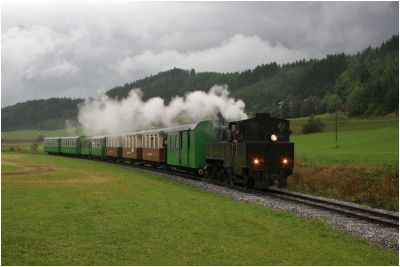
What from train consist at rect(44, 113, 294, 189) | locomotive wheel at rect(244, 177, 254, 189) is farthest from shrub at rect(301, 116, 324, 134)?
locomotive wheel at rect(244, 177, 254, 189)

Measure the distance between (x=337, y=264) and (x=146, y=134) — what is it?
33.1 metres

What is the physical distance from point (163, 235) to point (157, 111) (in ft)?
128

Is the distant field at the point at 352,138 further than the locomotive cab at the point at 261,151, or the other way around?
the distant field at the point at 352,138

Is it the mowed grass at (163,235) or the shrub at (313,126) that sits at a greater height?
the shrub at (313,126)

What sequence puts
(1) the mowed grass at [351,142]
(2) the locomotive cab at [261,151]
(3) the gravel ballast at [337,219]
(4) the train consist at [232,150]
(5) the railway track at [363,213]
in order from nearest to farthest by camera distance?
(3) the gravel ballast at [337,219], (5) the railway track at [363,213], (2) the locomotive cab at [261,151], (4) the train consist at [232,150], (1) the mowed grass at [351,142]

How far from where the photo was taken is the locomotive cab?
22312mm

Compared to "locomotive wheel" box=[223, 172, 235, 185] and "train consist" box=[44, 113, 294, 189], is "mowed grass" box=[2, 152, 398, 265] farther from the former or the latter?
"locomotive wheel" box=[223, 172, 235, 185]

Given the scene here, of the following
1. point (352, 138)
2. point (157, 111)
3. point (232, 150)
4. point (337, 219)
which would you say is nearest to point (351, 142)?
point (352, 138)

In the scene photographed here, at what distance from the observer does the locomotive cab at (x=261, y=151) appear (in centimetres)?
2231

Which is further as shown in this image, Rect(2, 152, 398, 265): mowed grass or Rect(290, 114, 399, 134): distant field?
Rect(290, 114, 399, 134): distant field

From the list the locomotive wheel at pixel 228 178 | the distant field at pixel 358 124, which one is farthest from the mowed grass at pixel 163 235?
the distant field at pixel 358 124

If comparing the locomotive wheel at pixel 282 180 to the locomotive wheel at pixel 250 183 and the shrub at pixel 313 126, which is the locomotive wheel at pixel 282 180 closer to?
the locomotive wheel at pixel 250 183

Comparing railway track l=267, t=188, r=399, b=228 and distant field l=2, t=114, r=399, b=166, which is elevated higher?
distant field l=2, t=114, r=399, b=166

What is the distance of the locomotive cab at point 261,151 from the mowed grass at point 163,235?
3666 mm
